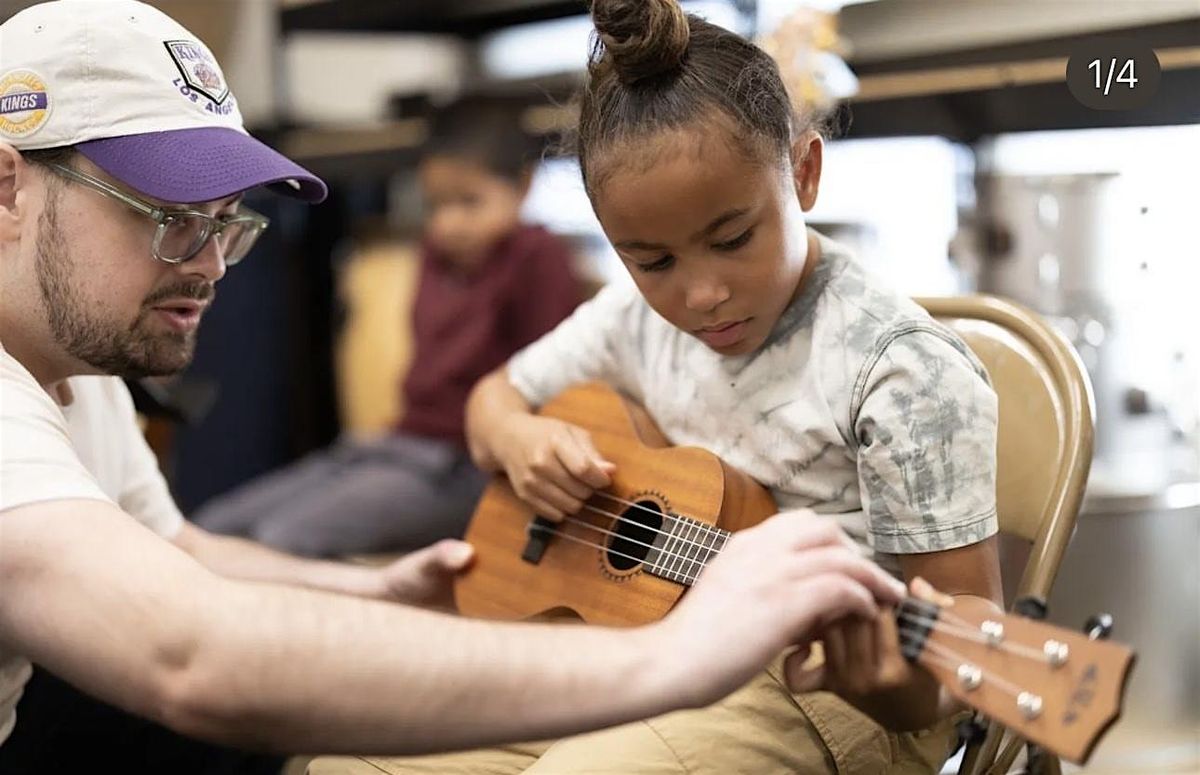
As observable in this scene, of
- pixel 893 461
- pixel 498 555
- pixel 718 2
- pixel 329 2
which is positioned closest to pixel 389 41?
pixel 329 2

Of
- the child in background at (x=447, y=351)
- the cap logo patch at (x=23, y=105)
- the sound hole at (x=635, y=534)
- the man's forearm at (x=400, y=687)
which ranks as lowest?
the child in background at (x=447, y=351)

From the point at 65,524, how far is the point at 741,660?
49 cm

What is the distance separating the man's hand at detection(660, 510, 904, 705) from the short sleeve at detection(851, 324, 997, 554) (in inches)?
7.1

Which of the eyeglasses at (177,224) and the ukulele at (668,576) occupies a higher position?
the eyeglasses at (177,224)

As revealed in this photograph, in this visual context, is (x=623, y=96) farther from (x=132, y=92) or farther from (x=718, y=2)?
(x=718, y=2)

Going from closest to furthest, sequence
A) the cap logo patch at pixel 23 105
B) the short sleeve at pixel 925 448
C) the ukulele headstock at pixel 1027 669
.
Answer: the ukulele headstock at pixel 1027 669, the short sleeve at pixel 925 448, the cap logo patch at pixel 23 105

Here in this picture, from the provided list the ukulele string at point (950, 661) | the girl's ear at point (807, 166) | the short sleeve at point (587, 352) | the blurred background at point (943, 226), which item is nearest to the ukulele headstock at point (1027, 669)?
the ukulele string at point (950, 661)

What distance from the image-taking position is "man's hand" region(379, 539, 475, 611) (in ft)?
4.76

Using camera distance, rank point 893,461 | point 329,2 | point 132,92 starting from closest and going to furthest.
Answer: point 893,461 → point 132,92 → point 329,2

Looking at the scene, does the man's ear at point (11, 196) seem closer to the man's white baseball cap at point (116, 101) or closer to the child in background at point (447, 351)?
the man's white baseball cap at point (116, 101)

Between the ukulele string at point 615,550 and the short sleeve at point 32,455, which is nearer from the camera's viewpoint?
the short sleeve at point 32,455

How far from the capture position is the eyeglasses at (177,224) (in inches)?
46.3

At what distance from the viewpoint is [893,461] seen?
3.49ft

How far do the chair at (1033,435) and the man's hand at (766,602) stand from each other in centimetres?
32
